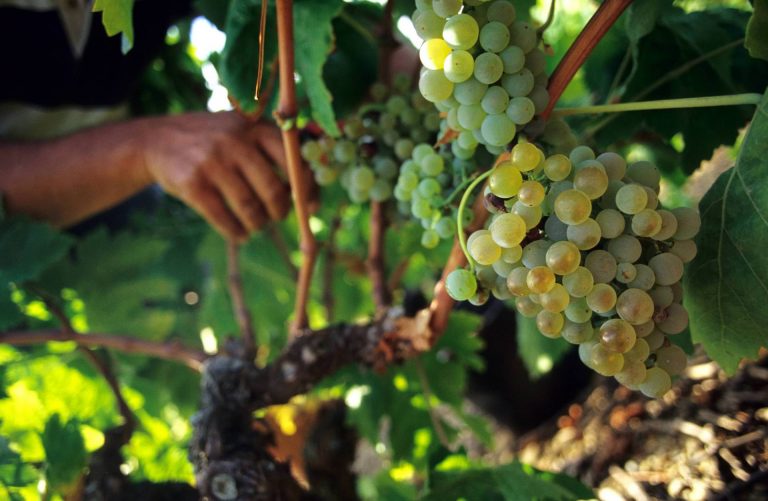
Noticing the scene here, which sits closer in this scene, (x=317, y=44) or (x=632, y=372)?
(x=632, y=372)

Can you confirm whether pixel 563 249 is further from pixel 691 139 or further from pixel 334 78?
pixel 334 78

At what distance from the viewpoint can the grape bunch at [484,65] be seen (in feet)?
1.45

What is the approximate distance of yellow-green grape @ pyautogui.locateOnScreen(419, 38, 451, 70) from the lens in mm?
452

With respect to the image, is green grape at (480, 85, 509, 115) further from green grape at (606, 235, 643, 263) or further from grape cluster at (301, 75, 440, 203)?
grape cluster at (301, 75, 440, 203)

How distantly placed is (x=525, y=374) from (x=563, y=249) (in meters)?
1.35

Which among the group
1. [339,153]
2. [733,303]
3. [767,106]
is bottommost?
[339,153]

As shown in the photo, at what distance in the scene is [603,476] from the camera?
101 centimetres

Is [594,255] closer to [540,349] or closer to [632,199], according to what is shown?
[632,199]

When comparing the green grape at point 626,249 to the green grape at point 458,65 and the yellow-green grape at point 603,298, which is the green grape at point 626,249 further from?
the green grape at point 458,65

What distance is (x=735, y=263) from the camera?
48cm

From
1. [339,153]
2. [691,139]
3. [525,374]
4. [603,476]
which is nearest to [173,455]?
[339,153]

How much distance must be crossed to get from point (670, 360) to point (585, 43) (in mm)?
227

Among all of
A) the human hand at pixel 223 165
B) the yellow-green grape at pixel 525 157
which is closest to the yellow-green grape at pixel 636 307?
the yellow-green grape at pixel 525 157

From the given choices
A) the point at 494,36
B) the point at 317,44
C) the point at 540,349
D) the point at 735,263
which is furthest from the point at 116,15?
the point at 540,349
